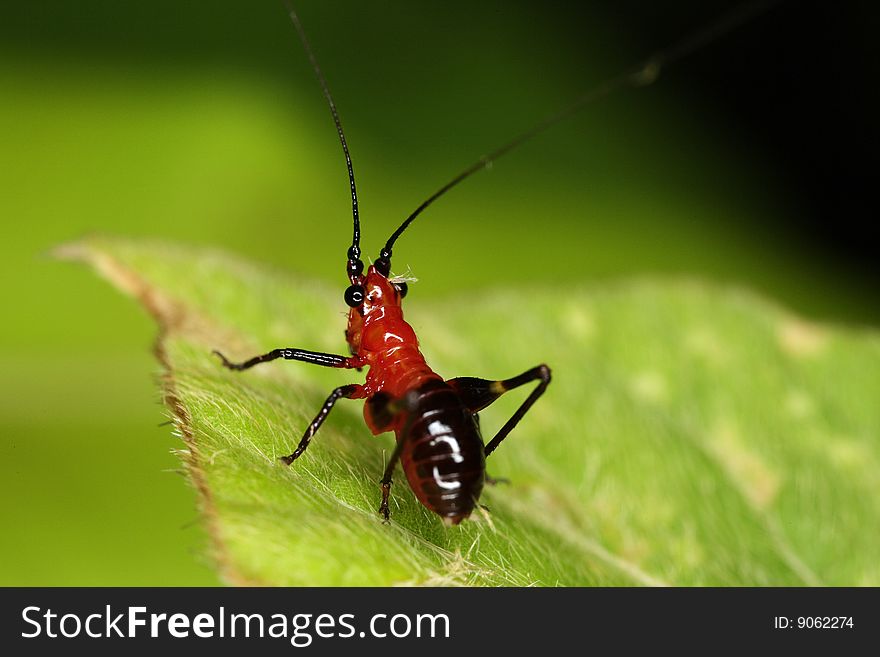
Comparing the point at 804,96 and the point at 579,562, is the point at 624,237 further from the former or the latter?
the point at 579,562

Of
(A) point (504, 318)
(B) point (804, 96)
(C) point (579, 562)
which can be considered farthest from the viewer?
(B) point (804, 96)

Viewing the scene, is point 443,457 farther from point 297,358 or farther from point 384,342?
point 297,358

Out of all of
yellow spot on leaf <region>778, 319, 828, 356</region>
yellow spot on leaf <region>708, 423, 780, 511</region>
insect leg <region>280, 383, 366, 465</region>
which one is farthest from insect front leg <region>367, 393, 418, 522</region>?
yellow spot on leaf <region>778, 319, 828, 356</region>

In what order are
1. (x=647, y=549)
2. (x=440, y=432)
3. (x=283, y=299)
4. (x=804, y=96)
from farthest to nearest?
(x=804, y=96) < (x=283, y=299) < (x=647, y=549) < (x=440, y=432)

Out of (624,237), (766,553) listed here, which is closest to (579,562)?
(766,553)

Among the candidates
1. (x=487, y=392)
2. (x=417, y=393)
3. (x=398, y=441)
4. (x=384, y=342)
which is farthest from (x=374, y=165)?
(x=398, y=441)

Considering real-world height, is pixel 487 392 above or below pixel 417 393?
above

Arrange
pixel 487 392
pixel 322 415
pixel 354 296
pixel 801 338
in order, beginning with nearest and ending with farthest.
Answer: pixel 322 415
pixel 487 392
pixel 354 296
pixel 801 338
